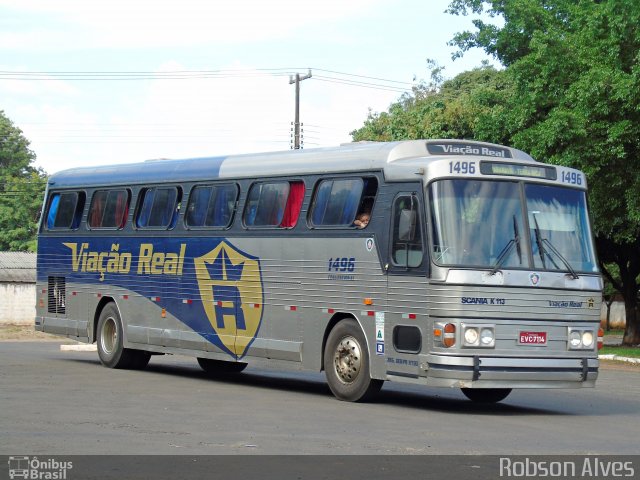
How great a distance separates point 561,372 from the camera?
16344 millimetres

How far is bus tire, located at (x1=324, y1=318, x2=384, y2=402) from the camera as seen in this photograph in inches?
674

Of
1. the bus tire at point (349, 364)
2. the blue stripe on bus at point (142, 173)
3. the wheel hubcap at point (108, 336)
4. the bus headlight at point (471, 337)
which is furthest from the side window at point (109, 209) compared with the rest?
the bus headlight at point (471, 337)

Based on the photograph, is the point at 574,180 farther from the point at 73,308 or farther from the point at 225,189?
the point at 73,308

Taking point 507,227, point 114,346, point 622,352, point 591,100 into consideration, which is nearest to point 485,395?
point 507,227

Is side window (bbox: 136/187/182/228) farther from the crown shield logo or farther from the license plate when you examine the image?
the license plate

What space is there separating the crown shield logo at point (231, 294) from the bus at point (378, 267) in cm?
3

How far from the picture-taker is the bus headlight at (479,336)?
624 inches

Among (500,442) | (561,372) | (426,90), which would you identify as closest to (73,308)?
(561,372)

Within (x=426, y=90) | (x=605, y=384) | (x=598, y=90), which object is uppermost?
(x=426, y=90)

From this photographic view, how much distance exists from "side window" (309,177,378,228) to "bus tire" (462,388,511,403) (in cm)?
304

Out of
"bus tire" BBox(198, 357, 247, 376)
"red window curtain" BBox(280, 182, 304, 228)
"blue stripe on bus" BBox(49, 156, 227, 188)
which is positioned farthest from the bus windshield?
"bus tire" BBox(198, 357, 247, 376)

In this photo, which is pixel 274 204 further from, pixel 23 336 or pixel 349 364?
pixel 23 336

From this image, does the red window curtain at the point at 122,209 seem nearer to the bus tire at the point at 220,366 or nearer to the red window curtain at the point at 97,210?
the red window curtain at the point at 97,210

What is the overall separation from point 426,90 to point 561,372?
2591 inches
